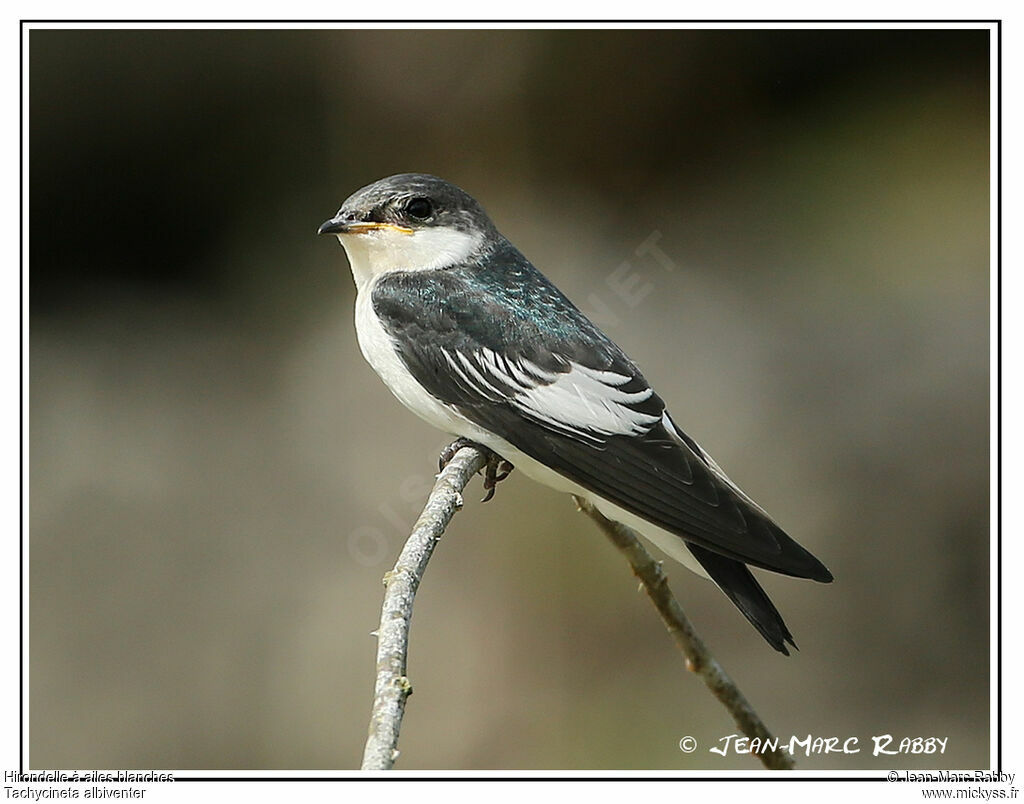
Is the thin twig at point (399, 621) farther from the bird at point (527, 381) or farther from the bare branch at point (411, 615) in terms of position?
the bird at point (527, 381)

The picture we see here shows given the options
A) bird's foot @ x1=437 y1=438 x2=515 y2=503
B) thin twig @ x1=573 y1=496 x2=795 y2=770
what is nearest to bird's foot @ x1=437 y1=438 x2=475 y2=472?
bird's foot @ x1=437 y1=438 x2=515 y2=503

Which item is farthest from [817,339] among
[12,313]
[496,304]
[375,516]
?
[12,313]

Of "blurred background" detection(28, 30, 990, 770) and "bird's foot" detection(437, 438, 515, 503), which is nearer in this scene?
"bird's foot" detection(437, 438, 515, 503)

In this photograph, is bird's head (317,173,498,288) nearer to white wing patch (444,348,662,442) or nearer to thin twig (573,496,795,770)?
white wing patch (444,348,662,442)

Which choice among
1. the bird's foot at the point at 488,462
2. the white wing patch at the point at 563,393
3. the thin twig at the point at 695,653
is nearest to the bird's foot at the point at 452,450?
the bird's foot at the point at 488,462

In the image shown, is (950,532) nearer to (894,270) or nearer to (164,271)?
(894,270)
